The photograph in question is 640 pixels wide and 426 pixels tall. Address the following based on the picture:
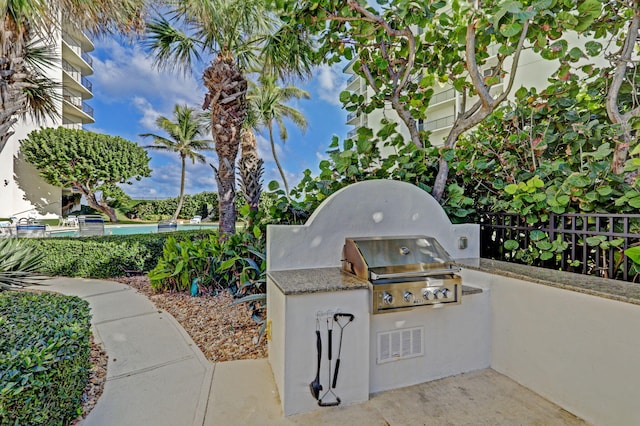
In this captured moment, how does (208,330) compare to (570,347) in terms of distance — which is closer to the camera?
(570,347)

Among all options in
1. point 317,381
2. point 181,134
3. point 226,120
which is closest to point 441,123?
point 226,120

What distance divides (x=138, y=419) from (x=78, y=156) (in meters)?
22.5

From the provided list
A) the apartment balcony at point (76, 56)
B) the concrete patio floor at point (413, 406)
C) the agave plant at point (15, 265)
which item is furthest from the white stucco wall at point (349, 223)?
the apartment balcony at point (76, 56)

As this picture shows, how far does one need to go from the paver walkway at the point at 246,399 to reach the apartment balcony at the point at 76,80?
26663 millimetres

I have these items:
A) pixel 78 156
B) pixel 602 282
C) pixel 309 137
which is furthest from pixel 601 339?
pixel 78 156

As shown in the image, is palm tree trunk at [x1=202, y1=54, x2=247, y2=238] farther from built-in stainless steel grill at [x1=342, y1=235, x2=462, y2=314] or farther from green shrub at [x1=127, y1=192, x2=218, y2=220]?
green shrub at [x1=127, y1=192, x2=218, y2=220]

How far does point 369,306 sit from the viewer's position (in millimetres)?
2605

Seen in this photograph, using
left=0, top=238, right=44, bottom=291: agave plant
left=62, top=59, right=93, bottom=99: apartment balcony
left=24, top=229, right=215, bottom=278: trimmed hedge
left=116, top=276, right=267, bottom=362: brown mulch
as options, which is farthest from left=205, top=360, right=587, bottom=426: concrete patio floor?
left=62, top=59, right=93, bottom=99: apartment balcony

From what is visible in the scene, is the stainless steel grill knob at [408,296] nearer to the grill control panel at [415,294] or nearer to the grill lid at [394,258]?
the grill control panel at [415,294]

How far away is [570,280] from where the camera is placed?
2.69m

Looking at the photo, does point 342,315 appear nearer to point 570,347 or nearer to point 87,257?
point 570,347

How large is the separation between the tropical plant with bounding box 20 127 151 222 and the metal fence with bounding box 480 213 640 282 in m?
23.5

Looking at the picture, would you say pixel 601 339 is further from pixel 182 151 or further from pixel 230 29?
pixel 182 151

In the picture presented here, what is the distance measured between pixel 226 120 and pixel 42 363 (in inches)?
258
